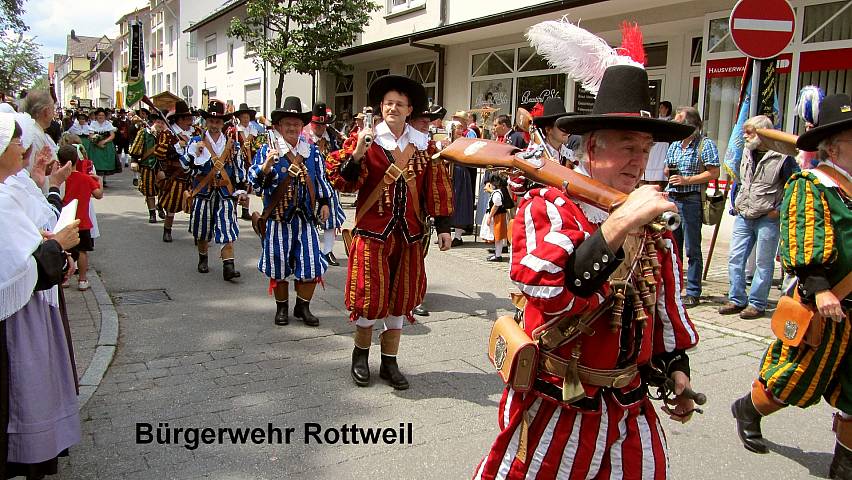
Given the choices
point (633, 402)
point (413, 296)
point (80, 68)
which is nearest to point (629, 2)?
point (413, 296)

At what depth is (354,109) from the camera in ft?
74.6

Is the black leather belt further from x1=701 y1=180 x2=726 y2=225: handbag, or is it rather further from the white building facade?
x1=701 y1=180 x2=726 y2=225: handbag

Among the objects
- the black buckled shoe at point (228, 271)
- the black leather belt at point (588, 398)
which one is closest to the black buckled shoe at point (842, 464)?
the black leather belt at point (588, 398)

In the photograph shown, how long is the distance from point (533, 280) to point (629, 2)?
10.7 meters

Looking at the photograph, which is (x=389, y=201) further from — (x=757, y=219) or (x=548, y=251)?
(x=757, y=219)

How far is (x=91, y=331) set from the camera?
19.2ft

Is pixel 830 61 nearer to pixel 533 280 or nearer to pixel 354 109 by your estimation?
pixel 533 280

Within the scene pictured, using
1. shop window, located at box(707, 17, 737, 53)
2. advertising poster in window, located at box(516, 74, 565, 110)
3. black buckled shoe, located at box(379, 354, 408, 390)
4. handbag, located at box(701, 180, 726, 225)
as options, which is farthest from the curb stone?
advertising poster in window, located at box(516, 74, 565, 110)

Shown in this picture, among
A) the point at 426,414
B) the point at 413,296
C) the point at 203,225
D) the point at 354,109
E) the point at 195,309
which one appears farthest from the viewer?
the point at 354,109

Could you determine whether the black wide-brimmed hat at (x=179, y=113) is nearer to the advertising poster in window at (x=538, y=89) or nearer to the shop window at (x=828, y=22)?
the advertising poster in window at (x=538, y=89)

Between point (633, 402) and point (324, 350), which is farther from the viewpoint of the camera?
point (324, 350)

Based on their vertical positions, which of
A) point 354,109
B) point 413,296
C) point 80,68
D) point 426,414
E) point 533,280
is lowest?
point 426,414

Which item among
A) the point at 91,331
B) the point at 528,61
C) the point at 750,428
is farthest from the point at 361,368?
the point at 528,61

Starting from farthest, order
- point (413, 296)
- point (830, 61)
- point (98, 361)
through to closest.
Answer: point (830, 61), point (98, 361), point (413, 296)
